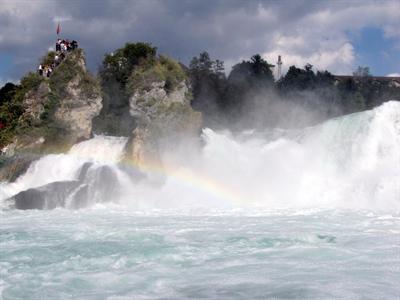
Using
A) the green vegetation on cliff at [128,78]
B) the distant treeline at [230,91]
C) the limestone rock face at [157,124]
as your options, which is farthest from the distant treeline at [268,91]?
the limestone rock face at [157,124]

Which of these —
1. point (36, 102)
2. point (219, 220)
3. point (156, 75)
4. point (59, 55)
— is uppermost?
point (59, 55)

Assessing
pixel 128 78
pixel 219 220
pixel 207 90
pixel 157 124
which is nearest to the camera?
pixel 219 220

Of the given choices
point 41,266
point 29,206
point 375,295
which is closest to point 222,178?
point 29,206

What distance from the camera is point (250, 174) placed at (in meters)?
26.2

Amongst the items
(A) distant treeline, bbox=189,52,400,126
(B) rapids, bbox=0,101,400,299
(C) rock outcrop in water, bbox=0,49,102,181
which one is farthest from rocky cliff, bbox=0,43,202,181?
(A) distant treeline, bbox=189,52,400,126

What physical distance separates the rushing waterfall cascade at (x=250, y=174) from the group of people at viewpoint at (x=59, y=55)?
5.52 m

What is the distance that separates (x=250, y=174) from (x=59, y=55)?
1326cm

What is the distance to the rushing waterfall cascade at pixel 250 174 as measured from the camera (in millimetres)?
22297

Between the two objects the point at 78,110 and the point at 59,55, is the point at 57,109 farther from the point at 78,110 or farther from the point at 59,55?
the point at 59,55

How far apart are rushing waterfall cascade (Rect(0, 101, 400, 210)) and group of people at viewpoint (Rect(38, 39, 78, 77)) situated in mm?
5516

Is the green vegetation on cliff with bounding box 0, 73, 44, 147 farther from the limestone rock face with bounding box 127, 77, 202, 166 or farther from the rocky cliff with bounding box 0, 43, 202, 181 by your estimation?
the limestone rock face with bounding box 127, 77, 202, 166

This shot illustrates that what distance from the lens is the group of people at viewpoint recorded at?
102 feet

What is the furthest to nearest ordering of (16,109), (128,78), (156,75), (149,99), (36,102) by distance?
(128,78)
(16,109)
(36,102)
(156,75)
(149,99)

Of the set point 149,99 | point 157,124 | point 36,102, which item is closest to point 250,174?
point 157,124
